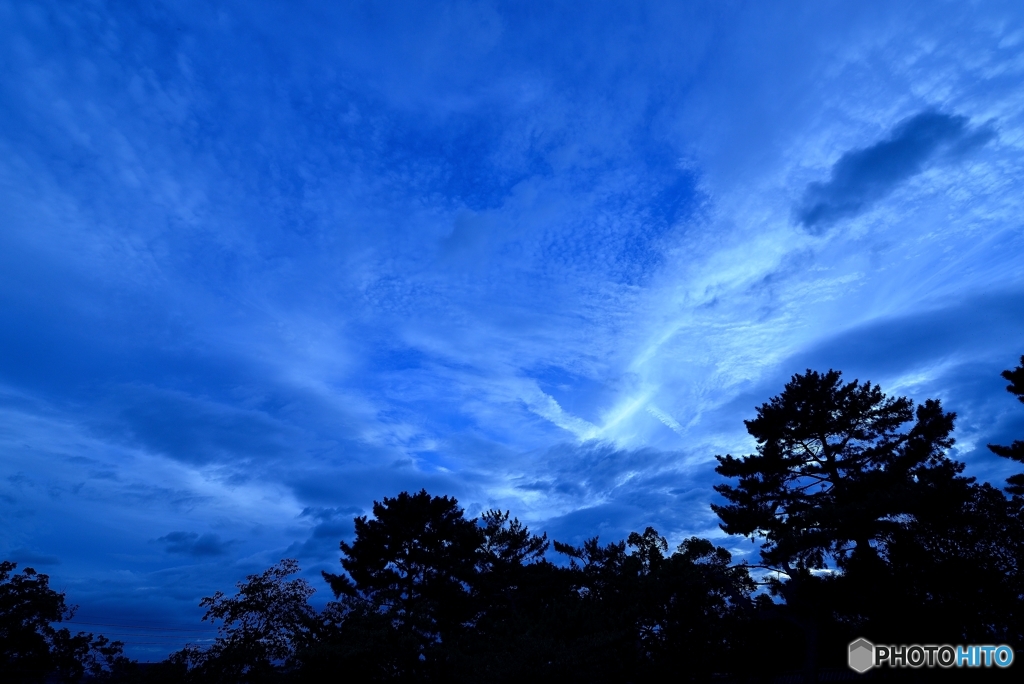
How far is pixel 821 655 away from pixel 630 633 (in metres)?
14.4

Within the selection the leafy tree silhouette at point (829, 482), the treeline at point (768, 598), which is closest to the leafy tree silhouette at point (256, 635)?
the treeline at point (768, 598)

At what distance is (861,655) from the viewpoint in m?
24.4

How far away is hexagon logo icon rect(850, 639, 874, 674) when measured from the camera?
2367 centimetres

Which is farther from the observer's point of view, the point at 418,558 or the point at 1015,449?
the point at 418,558

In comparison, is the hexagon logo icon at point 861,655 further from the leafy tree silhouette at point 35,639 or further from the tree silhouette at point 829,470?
the leafy tree silhouette at point 35,639

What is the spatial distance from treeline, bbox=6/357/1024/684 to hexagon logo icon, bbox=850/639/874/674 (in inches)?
20.7

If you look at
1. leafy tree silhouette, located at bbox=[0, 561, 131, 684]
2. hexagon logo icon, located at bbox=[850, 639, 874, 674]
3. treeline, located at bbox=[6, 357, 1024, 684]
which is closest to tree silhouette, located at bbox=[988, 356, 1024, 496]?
treeline, located at bbox=[6, 357, 1024, 684]

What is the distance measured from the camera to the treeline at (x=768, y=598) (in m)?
21.4

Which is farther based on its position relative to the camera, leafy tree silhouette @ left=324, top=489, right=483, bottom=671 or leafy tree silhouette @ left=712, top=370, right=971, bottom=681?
leafy tree silhouette @ left=324, top=489, right=483, bottom=671

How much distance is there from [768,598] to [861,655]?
4.39 meters

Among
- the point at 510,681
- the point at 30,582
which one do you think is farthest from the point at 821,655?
the point at 30,582

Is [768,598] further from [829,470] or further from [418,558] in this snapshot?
[418,558]

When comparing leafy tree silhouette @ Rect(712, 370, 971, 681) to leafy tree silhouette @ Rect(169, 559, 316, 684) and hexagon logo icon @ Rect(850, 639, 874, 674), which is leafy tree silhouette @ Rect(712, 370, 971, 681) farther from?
leafy tree silhouette @ Rect(169, 559, 316, 684)

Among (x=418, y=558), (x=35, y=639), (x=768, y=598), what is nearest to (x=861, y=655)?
(x=768, y=598)
